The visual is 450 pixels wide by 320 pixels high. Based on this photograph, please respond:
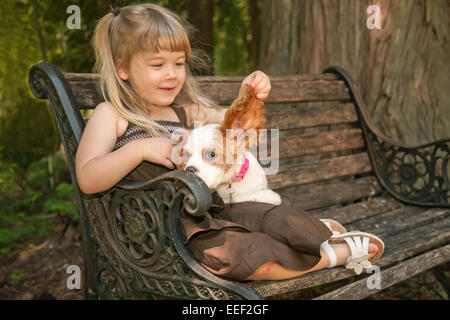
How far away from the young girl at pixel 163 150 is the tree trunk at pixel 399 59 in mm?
1887

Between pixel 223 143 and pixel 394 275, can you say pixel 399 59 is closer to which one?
pixel 394 275

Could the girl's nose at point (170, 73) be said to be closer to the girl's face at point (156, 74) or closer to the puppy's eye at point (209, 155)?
the girl's face at point (156, 74)

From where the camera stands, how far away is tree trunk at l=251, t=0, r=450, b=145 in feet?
12.6

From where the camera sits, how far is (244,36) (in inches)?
255

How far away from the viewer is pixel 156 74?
226cm

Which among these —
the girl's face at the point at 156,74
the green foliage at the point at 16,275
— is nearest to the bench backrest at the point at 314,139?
the girl's face at the point at 156,74

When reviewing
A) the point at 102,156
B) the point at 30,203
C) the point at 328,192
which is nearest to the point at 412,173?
the point at 328,192

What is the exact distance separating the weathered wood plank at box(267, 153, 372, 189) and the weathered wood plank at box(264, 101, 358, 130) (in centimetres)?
29

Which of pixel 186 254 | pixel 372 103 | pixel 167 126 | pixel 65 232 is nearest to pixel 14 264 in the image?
pixel 65 232

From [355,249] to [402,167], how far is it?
1.65 meters

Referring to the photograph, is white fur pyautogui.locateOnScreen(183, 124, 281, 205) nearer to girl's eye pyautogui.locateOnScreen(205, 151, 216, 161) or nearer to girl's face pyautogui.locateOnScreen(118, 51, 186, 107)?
girl's eye pyautogui.locateOnScreen(205, 151, 216, 161)

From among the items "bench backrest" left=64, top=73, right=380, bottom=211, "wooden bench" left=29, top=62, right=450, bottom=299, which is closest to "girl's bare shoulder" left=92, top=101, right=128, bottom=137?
"wooden bench" left=29, top=62, right=450, bottom=299
